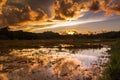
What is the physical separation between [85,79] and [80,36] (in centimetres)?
17057

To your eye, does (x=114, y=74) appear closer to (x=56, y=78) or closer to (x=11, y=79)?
(x=56, y=78)

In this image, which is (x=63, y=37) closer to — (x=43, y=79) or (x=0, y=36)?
(x=0, y=36)

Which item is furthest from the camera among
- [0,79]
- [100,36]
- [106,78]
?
[100,36]

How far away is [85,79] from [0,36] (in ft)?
325

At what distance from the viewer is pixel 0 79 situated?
17.7m

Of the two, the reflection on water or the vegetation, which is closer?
the vegetation

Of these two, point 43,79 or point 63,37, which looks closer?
point 43,79

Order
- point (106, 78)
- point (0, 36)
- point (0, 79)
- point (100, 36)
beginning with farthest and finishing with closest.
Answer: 1. point (100, 36)
2. point (0, 36)
3. point (0, 79)
4. point (106, 78)

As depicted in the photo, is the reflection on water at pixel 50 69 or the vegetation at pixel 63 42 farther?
the reflection on water at pixel 50 69

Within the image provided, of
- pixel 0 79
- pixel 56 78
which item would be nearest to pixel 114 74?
pixel 56 78

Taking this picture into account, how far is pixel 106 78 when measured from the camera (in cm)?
1339

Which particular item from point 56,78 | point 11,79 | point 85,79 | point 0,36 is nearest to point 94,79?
point 85,79

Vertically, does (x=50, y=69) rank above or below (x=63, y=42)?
above

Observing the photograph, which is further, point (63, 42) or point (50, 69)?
point (63, 42)
